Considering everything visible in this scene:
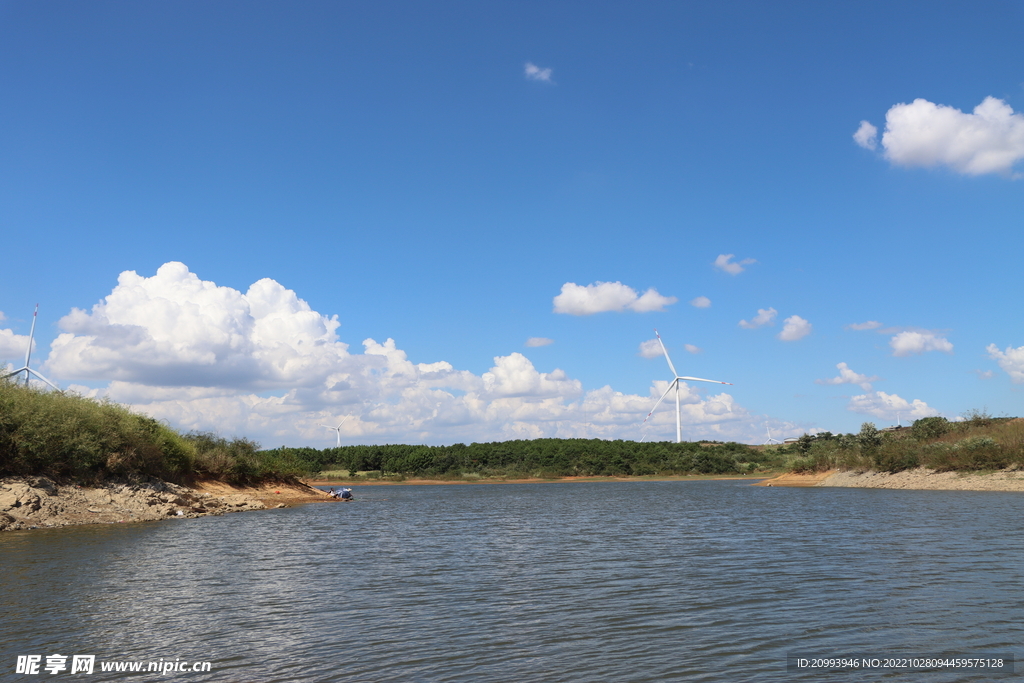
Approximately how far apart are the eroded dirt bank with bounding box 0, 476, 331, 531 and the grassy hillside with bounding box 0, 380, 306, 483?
4.17 feet

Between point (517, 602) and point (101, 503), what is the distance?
39222 mm

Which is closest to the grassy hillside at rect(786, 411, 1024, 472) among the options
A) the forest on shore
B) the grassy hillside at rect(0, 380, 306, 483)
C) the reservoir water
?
the forest on shore

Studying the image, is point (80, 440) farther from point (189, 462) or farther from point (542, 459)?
point (542, 459)

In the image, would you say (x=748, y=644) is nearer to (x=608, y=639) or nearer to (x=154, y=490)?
(x=608, y=639)

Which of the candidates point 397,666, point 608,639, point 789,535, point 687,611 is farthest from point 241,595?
point 789,535

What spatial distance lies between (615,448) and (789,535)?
141 metres

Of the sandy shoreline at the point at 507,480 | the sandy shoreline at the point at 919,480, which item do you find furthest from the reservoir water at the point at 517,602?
the sandy shoreline at the point at 507,480

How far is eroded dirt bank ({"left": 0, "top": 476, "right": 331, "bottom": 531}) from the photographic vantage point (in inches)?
1563

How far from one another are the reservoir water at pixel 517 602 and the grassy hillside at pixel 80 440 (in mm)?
9221

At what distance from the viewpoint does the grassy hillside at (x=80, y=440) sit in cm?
4266

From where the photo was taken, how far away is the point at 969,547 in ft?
87.8

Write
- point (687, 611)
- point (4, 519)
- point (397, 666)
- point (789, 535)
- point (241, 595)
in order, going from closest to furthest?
point (397, 666)
point (687, 611)
point (241, 595)
point (789, 535)
point (4, 519)

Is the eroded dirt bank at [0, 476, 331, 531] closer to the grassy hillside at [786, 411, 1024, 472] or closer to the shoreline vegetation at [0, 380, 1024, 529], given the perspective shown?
the shoreline vegetation at [0, 380, 1024, 529]

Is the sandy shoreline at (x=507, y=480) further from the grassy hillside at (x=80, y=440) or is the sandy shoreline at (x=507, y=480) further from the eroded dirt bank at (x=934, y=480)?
the grassy hillside at (x=80, y=440)
